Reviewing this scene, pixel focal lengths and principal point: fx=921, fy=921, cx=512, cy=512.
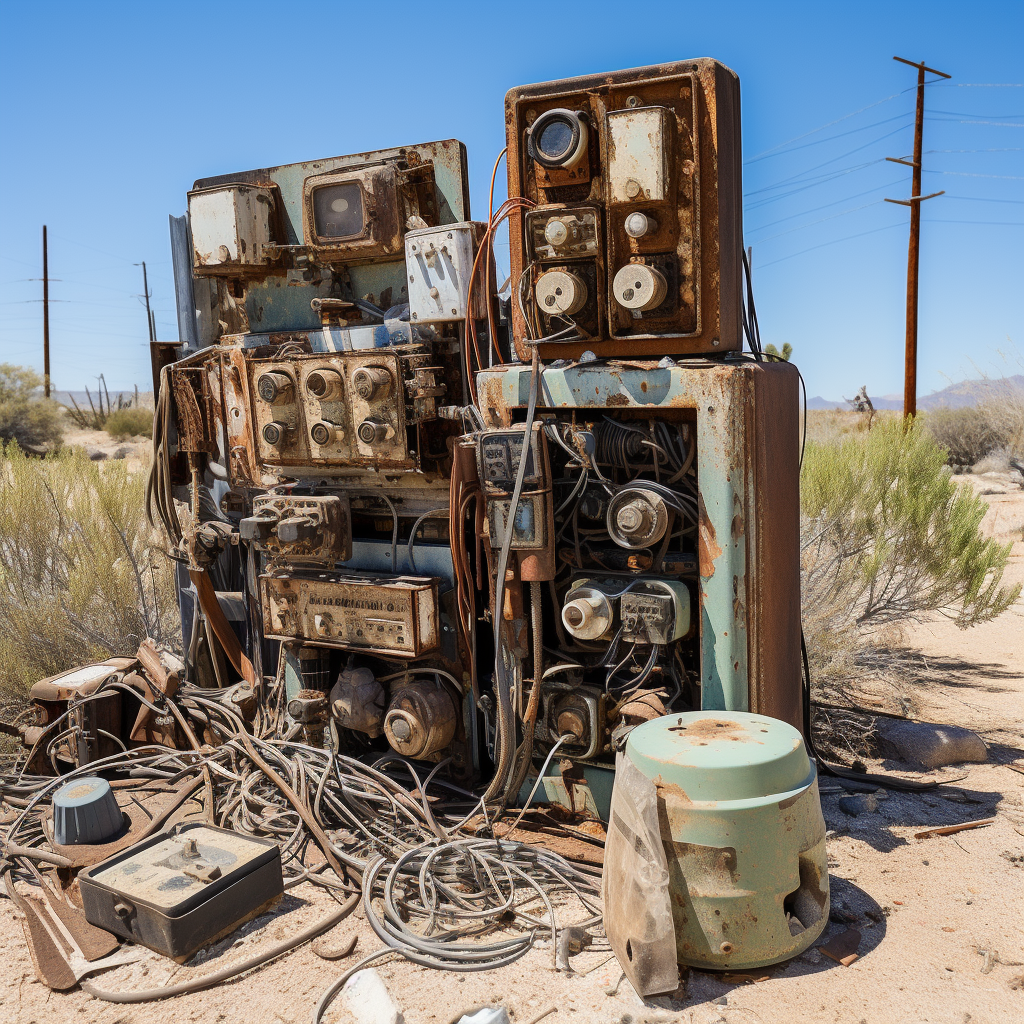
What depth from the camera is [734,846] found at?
299 cm

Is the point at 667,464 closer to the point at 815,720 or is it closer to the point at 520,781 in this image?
the point at 520,781

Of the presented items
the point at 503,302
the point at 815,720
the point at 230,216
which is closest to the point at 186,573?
the point at 230,216

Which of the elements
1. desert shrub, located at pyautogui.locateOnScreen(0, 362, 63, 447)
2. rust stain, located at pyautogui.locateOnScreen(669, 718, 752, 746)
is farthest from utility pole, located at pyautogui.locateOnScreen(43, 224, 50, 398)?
rust stain, located at pyautogui.locateOnScreen(669, 718, 752, 746)

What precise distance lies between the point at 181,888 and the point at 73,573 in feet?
13.2

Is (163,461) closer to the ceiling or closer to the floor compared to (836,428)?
closer to the ceiling

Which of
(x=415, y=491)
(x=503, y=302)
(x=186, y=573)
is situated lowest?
(x=186, y=573)

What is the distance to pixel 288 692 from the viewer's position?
511 centimetres

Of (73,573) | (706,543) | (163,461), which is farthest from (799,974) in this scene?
(73,573)

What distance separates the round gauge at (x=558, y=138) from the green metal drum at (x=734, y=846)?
242 cm

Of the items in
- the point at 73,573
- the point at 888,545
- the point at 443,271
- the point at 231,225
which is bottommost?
the point at 888,545

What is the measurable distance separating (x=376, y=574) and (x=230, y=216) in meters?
2.05

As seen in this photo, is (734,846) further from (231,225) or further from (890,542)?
(890,542)

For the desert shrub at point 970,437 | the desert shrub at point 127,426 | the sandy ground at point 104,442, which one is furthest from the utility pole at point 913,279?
the desert shrub at point 127,426

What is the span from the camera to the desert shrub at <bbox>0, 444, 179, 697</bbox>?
654cm
